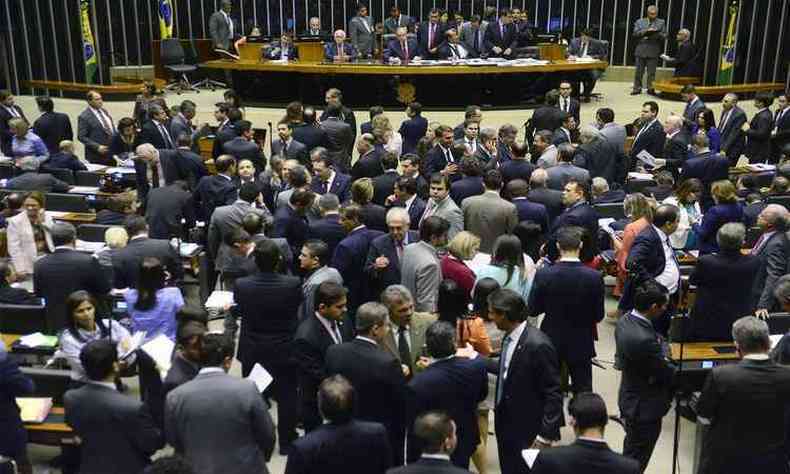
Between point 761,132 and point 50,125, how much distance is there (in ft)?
30.8

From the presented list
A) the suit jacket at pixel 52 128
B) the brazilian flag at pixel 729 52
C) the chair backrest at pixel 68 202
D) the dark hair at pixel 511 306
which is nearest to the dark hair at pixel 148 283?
the dark hair at pixel 511 306

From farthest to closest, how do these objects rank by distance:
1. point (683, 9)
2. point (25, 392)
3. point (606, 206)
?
1. point (683, 9)
2. point (606, 206)
3. point (25, 392)

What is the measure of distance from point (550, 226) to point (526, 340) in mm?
3219

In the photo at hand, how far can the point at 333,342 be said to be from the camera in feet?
Result: 16.6

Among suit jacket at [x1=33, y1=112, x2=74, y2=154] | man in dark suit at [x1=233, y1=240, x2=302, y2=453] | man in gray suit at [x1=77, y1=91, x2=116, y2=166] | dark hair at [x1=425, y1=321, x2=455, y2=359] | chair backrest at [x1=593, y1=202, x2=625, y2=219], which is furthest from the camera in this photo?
suit jacket at [x1=33, y1=112, x2=74, y2=154]

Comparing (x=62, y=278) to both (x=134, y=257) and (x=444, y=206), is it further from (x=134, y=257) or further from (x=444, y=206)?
(x=444, y=206)

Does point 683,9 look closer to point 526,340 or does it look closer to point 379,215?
point 379,215

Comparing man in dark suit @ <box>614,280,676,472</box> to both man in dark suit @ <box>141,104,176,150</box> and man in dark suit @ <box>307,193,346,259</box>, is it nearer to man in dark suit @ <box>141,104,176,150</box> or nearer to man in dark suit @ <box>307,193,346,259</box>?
man in dark suit @ <box>307,193,346,259</box>

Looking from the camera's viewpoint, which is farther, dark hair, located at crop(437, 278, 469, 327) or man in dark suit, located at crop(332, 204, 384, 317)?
man in dark suit, located at crop(332, 204, 384, 317)

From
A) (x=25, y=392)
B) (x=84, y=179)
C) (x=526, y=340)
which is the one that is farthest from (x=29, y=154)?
(x=526, y=340)

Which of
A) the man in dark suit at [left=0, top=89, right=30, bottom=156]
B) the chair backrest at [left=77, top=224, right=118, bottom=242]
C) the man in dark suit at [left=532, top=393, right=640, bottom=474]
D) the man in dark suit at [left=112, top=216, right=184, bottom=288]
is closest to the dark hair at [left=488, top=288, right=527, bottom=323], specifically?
the man in dark suit at [left=532, top=393, right=640, bottom=474]

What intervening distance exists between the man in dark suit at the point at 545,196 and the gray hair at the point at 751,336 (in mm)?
3186

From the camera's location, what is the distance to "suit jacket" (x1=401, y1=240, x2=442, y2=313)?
237 inches

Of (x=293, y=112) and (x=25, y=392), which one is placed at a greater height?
(x=293, y=112)
